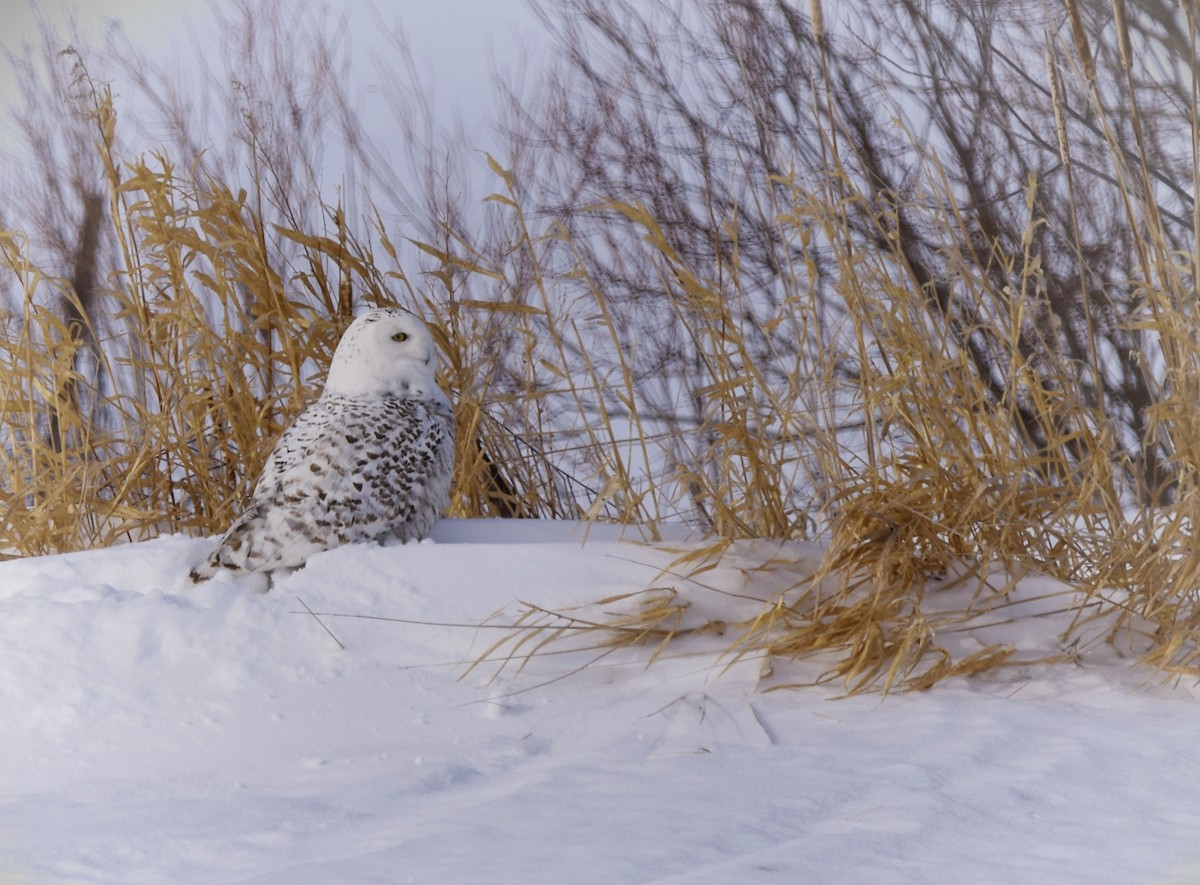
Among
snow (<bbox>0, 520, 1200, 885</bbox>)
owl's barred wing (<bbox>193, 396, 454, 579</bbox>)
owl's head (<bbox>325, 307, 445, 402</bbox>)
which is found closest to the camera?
snow (<bbox>0, 520, 1200, 885</bbox>)

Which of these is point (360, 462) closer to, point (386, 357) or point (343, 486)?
point (343, 486)

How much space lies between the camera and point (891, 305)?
181 cm

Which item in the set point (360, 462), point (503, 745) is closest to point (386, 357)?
point (360, 462)

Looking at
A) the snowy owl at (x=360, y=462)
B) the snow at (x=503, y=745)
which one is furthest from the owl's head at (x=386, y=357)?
the snow at (x=503, y=745)

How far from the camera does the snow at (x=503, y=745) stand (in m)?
1.06

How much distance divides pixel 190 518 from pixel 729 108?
180 centimetres

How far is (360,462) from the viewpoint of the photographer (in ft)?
5.90

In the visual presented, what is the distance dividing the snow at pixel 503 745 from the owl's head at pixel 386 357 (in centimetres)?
28

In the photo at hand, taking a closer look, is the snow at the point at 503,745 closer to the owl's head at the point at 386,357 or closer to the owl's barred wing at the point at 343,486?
the owl's barred wing at the point at 343,486

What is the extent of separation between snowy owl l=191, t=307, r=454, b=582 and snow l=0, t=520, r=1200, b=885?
54 mm

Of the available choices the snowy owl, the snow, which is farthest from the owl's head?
the snow

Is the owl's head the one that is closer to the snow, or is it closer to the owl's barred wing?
the owl's barred wing

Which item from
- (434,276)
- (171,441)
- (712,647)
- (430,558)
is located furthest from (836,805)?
(171,441)

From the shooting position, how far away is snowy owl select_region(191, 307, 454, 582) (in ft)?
5.77
